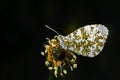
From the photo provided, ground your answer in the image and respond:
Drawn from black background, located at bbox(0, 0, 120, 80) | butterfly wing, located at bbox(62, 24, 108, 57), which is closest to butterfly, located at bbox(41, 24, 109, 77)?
butterfly wing, located at bbox(62, 24, 108, 57)

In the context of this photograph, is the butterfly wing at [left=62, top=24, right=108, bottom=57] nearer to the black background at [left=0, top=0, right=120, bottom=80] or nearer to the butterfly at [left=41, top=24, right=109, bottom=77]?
the butterfly at [left=41, top=24, right=109, bottom=77]

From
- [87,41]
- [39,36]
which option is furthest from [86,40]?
[39,36]

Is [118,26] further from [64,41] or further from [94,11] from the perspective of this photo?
[64,41]

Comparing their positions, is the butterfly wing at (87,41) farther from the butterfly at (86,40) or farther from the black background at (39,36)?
the black background at (39,36)

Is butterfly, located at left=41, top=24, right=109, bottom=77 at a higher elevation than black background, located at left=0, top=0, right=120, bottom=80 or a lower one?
lower

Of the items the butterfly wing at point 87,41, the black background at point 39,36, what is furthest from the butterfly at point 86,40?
the black background at point 39,36

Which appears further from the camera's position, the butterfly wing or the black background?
the black background
